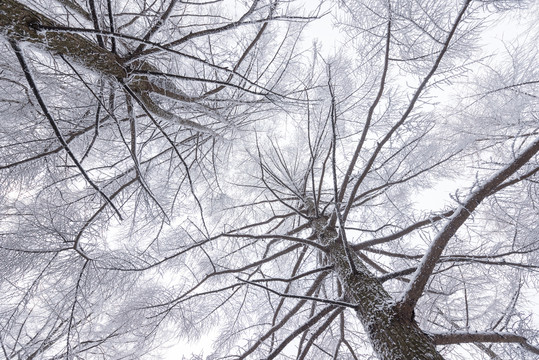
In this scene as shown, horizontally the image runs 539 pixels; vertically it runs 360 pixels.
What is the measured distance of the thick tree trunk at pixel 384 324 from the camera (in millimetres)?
976

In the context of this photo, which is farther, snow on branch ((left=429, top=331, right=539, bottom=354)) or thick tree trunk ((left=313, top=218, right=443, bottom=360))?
snow on branch ((left=429, top=331, right=539, bottom=354))

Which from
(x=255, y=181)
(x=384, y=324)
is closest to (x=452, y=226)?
(x=384, y=324)

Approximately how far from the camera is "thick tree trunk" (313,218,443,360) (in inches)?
38.4

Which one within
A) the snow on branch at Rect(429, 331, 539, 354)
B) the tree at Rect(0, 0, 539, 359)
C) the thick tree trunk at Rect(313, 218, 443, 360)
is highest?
the tree at Rect(0, 0, 539, 359)

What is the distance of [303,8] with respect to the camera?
2688 millimetres

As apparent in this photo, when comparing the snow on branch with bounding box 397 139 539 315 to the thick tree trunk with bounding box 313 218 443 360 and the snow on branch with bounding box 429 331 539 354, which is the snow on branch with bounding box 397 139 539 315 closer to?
the thick tree trunk with bounding box 313 218 443 360

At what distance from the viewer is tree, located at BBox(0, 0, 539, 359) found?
3.95 ft

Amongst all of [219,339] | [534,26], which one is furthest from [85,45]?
[534,26]

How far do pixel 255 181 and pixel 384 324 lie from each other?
3.56 meters

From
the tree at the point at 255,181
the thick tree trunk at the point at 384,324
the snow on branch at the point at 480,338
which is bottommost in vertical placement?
the snow on branch at the point at 480,338

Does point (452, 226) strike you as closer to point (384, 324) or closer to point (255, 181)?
point (384, 324)

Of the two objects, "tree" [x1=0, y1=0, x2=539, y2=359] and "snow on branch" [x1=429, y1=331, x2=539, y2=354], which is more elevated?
"tree" [x1=0, y1=0, x2=539, y2=359]

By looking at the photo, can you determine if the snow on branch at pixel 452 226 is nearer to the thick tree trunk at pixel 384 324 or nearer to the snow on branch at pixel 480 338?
the thick tree trunk at pixel 384 324

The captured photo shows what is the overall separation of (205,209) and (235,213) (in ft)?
1.59
